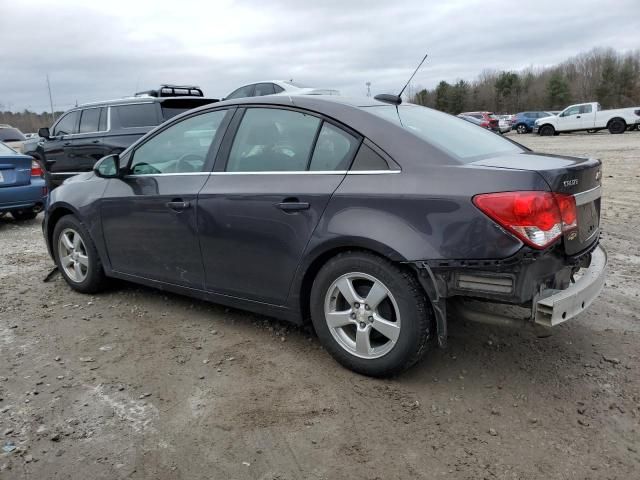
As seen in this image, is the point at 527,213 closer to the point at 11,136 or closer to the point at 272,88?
the point at 272,88

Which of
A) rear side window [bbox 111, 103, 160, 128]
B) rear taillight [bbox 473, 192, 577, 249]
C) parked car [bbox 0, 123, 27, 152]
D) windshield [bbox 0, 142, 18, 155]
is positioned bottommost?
rear taillight [bbox 473, 192, 577, 249]

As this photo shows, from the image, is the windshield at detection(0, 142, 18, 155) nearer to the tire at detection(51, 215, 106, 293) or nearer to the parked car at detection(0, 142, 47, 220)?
the parked car at detection(0, 142, 47, 220)

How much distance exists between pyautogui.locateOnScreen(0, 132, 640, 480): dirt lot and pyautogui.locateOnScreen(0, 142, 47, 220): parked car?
423 cm

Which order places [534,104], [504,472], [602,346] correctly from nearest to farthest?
[504,472], [602,346], [534,104]

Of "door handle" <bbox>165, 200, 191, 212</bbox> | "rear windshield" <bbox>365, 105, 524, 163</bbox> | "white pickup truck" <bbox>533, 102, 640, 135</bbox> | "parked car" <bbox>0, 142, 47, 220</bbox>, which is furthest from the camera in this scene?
"white pickup truck" <bbox>533, 102, 640, 135</bbox>

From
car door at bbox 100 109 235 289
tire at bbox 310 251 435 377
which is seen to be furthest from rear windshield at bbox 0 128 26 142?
tire at bbox 310 251 435 377

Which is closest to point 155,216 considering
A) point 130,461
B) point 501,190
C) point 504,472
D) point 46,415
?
point 46,415

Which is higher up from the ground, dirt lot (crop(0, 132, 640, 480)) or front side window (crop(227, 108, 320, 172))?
front side window (crop(227, 108, 320, 172))

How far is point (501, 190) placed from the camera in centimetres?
265

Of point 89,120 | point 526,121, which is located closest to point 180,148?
point 89,120

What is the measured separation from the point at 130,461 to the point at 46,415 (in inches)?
27.5

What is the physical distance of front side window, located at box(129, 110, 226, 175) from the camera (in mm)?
3867

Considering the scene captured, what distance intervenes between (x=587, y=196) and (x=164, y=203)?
273 centimetres

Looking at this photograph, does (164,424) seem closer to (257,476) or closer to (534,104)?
(257,476)
